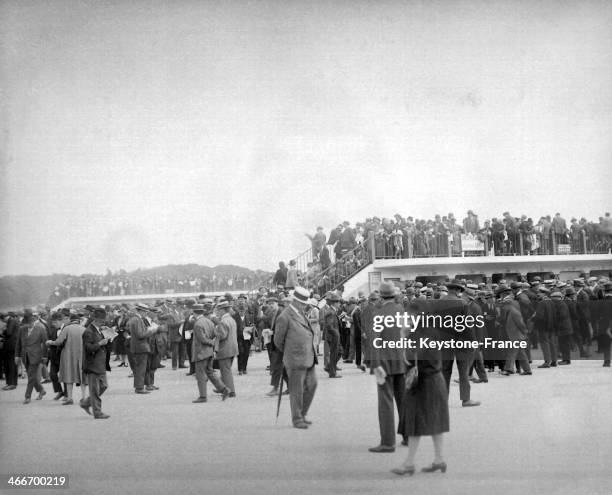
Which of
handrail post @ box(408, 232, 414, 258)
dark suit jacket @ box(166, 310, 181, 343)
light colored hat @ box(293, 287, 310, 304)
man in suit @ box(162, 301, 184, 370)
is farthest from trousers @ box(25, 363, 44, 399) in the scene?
handrail post @ box(408, 232, 414, 258)

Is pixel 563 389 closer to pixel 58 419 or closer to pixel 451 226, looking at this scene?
pixel 451 226

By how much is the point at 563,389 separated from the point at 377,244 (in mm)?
8024

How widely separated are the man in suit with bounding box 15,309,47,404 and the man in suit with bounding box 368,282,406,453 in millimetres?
6319

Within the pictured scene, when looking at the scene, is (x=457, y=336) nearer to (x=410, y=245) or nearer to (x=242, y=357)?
(x=242, y=357)

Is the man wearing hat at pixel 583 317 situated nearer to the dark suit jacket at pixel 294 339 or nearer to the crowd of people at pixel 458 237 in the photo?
the crowd of people at pixel 458 237

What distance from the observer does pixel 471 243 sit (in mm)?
16484

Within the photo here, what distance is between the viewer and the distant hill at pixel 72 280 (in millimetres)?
8000

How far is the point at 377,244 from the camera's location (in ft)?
54.5

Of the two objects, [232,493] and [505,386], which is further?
[505,386]

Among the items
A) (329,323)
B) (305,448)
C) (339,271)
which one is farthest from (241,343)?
(305,448)

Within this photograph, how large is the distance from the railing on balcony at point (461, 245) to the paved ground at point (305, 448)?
6.87 m

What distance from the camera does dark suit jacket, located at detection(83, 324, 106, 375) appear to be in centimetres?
830

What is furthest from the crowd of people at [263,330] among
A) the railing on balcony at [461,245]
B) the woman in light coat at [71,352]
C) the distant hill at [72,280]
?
the railing on balcony at [461,245]

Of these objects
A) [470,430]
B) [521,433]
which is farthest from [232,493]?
[521,433]
